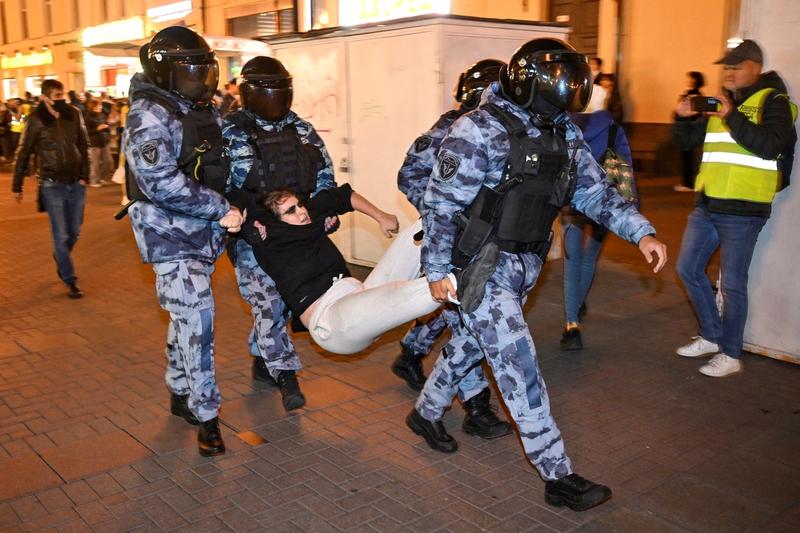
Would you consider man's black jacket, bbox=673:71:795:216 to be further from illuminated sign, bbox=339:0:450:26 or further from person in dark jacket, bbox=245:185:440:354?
→ illuminated sign, bbox=339:0:450:26

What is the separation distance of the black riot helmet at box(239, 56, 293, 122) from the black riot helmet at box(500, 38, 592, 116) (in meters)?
1.52

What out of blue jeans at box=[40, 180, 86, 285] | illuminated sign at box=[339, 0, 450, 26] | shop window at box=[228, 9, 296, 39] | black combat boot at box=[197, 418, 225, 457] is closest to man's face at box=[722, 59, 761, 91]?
black combat boot at box=[197, 418, 225, 457]

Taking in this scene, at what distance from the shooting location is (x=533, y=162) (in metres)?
3.48

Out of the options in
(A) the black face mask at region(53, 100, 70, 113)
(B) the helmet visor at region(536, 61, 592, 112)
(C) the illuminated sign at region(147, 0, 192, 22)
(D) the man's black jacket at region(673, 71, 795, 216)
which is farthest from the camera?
(C) the illuminated sign at region(147, 0, 192, 22)

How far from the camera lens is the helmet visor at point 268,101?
14.6 feet

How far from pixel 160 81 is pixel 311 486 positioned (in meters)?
2.20

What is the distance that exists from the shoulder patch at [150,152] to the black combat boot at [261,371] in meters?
1.96

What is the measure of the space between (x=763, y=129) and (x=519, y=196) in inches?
93.9

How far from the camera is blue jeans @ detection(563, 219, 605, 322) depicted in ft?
19.6

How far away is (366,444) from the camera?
442 cm

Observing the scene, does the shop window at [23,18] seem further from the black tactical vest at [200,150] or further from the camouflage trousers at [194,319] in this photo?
the camouflage trousers at [194,319]

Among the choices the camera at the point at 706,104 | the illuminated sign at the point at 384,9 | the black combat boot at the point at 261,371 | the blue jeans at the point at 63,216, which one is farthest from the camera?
the illuminated sign at the point at 384,9

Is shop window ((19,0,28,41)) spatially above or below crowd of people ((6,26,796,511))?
above

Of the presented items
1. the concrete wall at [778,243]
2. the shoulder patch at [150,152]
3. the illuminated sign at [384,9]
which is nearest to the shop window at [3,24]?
the illuminated sign at [384,9]
